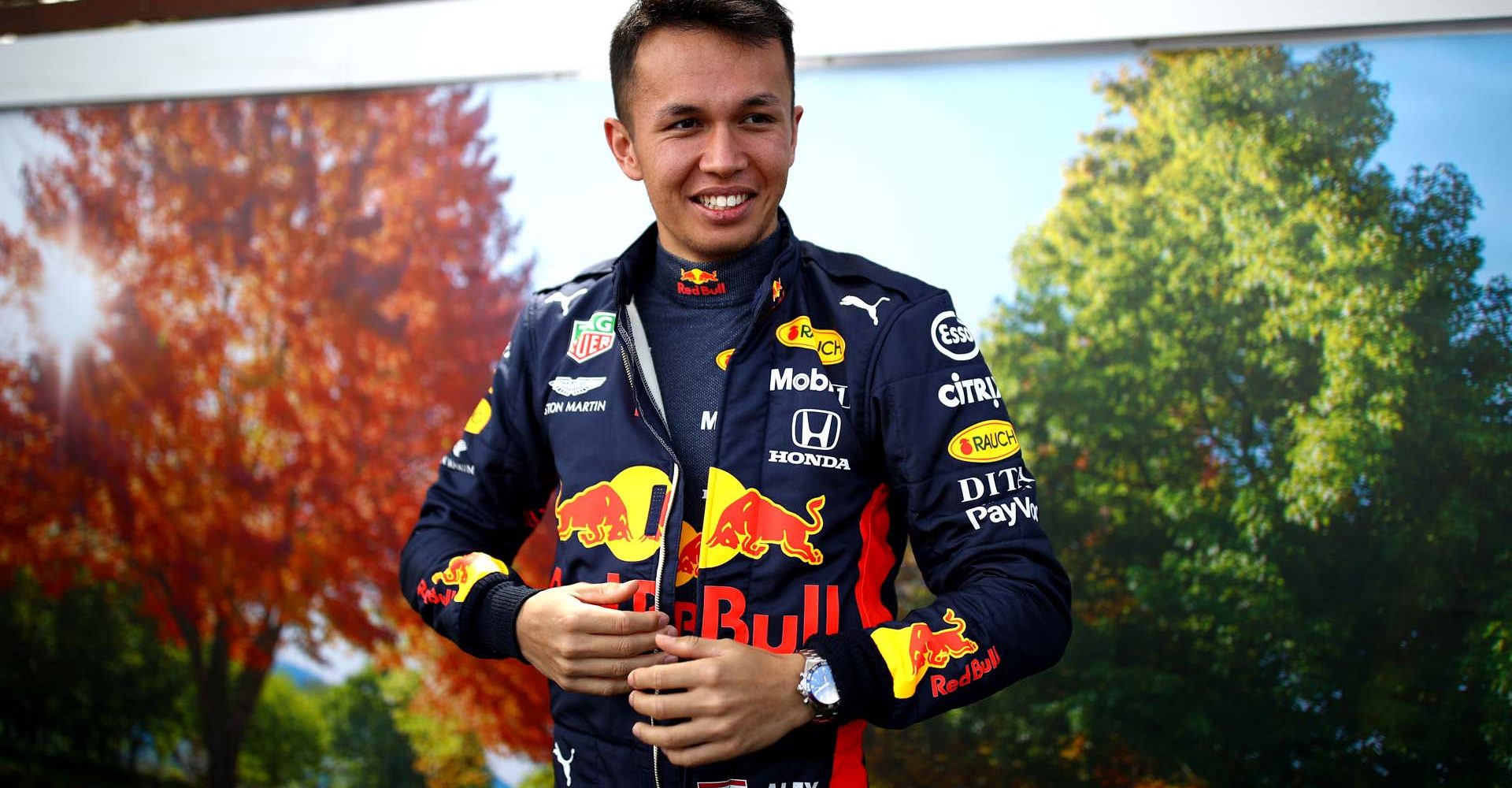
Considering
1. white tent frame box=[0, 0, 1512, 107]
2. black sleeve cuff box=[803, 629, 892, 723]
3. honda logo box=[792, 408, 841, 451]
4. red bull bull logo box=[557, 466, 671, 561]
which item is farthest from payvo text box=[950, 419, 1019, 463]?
white tent frame box=[0, 0, 1512, 107]

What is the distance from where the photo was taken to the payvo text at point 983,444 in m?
1.25

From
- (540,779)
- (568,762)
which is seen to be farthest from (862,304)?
(540,779)

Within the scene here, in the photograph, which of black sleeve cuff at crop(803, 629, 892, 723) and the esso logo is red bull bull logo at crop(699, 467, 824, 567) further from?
the esso logo

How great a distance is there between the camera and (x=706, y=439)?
1.34 m

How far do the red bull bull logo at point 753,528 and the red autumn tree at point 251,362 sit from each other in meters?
1.87

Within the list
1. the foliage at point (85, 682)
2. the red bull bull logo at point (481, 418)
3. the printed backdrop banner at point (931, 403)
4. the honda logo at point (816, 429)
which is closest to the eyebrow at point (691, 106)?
the honda logo at point (816, 429)

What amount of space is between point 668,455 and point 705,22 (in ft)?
1.81

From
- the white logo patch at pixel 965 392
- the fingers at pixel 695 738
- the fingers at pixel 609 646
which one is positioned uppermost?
the white logo patch at pixel 965 392

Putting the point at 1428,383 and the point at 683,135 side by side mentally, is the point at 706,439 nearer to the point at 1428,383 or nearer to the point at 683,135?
the point at 683,135

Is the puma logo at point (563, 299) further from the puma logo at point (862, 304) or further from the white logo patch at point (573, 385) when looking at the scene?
the puma logo at point (862, 304)

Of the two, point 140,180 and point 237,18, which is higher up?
point 237,18

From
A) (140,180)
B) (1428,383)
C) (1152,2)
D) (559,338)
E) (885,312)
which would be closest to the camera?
(885,312)

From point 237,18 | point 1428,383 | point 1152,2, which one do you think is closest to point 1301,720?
point 1428,383

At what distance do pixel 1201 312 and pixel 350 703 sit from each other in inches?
104
